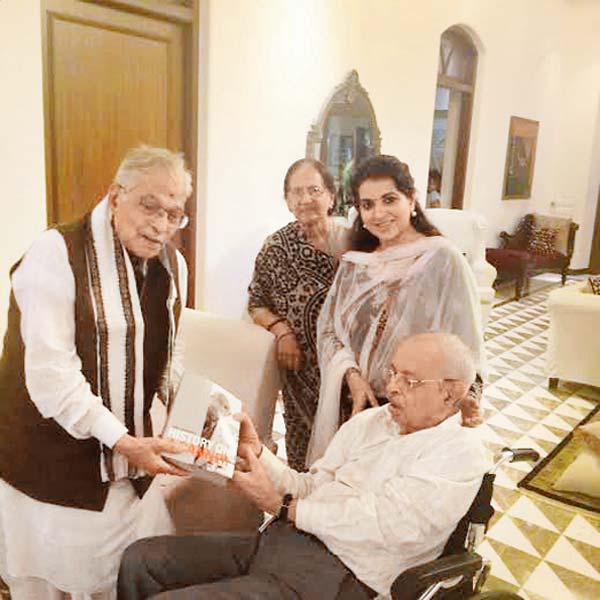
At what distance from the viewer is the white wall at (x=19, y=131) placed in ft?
8.91

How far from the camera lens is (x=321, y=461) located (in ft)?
6.01

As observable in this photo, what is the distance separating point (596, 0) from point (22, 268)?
970cm

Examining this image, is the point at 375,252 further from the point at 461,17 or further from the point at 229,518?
the point at 461,17

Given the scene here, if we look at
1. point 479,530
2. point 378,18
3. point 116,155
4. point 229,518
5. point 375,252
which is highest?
point 378,18

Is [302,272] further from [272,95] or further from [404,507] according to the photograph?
[272,95]

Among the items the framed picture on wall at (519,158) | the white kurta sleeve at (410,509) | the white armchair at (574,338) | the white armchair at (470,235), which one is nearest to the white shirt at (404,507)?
the white kurta sleeve at (410,509)

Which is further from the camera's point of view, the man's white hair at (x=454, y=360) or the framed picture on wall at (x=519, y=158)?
the framed picture on wall at (x=519, y=158)

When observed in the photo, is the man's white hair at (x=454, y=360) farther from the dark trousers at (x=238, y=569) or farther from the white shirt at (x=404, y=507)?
the dark trousers at (x=238, y=569)

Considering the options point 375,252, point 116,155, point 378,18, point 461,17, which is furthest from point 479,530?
point 461,17

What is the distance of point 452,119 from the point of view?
759 cm

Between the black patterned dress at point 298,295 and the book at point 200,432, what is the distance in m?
0.99

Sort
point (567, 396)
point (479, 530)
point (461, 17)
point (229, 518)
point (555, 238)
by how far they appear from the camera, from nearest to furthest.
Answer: point (479, 530) < point (229, 518) < point (567, 396) < point (461, 17) < point (555, 238)

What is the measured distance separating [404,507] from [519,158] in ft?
26.2

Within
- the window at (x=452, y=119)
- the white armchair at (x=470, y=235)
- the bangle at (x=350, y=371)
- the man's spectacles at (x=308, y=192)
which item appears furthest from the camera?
the window at (x=452, y=119)
